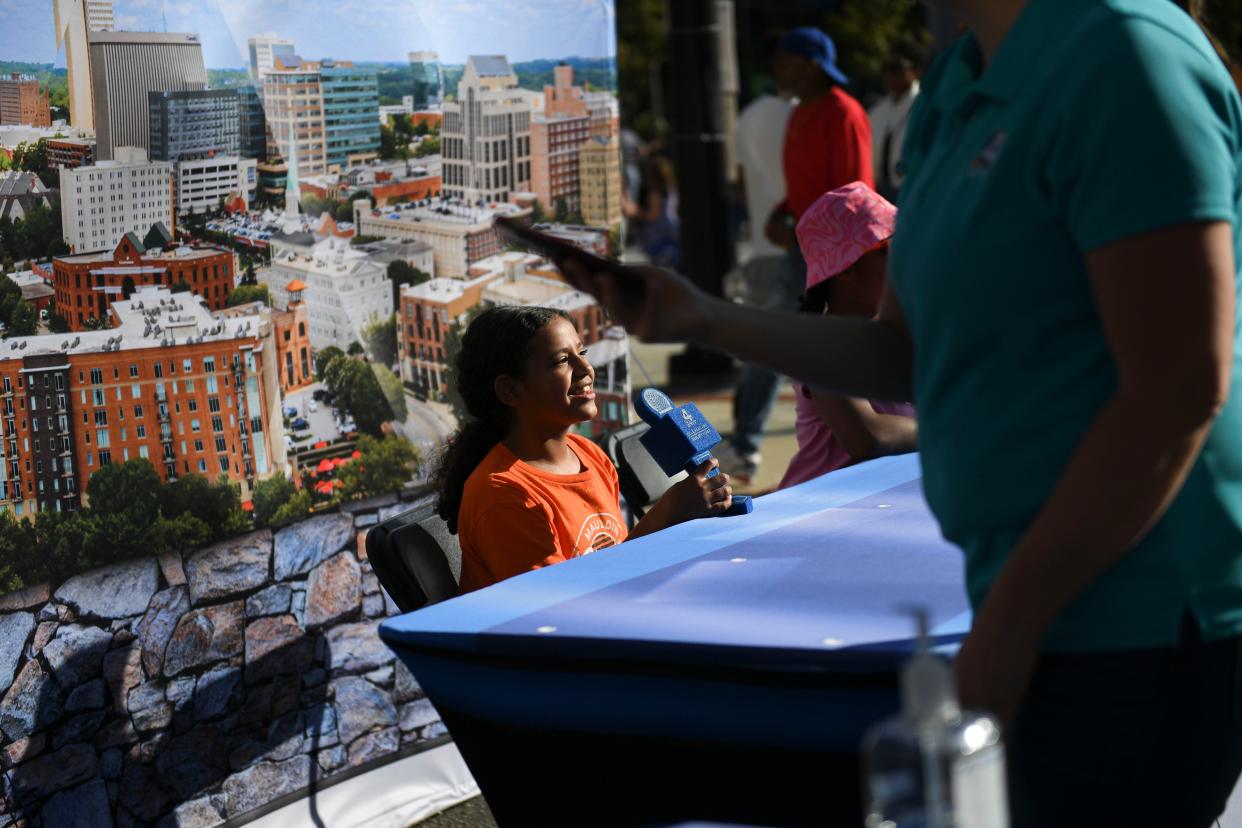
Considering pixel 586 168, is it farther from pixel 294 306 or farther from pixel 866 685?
pixel 866 685

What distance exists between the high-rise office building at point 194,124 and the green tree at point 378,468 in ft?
2.60

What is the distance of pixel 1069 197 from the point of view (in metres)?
1.32

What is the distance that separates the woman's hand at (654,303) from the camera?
1.59 metres

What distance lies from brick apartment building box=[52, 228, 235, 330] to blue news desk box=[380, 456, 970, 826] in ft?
4.32

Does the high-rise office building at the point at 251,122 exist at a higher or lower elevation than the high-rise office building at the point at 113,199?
higher

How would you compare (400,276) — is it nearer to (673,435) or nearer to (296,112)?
(296,112)

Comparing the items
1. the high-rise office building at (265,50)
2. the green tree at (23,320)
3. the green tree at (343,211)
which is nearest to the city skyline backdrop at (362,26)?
the high-rise office building at (265,50)

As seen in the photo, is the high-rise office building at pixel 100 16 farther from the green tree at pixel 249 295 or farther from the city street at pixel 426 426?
the city street at pixel 426 426

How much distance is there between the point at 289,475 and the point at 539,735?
1.71 metres

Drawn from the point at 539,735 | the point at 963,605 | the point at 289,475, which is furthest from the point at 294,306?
the point at 963,605

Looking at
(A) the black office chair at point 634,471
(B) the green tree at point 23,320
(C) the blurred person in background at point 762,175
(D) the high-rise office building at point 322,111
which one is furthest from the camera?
(C) the blurred person in background at point 762,175

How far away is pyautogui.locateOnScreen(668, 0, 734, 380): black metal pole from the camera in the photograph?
9.47 m

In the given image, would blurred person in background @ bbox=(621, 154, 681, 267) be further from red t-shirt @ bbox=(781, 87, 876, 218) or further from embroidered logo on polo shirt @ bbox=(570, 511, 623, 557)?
embroidered logo on polo shirt @ bbox=(570, 511, 623, 557)

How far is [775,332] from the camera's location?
162cm
